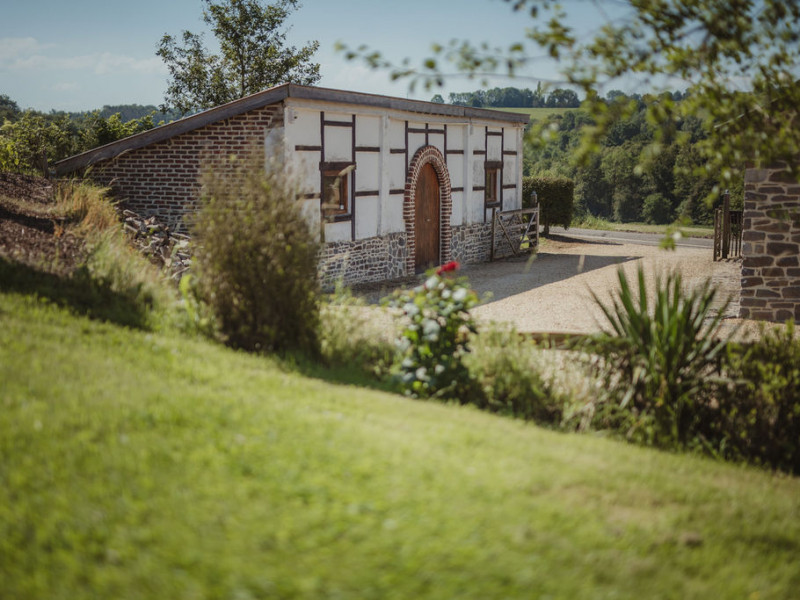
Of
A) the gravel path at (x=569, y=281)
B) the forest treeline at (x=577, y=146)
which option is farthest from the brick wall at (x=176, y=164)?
the forest treeline at (x=577, y=146)

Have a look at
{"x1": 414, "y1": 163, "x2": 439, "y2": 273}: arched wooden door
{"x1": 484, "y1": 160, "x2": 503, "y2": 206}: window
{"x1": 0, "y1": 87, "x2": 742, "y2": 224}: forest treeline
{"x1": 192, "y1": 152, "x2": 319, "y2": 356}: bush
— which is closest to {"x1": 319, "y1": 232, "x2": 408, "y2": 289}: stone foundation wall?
{"x1": 414, "y1": 163, "x2": 439, "y2": 273}: arched wooden door

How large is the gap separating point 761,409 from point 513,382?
1835mm

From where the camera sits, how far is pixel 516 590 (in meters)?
3.01

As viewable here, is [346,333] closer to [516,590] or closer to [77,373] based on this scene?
[77,373]

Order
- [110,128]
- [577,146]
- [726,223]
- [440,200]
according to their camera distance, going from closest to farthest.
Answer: [440,200] < [726,223] < [110,128] < [577,146]

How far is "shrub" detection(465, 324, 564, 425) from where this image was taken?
239 inches

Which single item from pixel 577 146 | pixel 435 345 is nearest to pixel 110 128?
pixel 435 345

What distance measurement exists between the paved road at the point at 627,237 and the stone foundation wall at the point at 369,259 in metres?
11.6

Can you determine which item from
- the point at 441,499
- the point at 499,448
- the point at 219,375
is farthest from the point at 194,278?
the point at 441,499

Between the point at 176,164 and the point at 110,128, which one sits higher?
the point at 110,128

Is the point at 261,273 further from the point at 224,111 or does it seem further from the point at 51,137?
the point at 51,137

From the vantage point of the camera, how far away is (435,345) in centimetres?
623

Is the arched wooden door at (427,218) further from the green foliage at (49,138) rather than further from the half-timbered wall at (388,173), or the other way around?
the green foliage at (49,138)

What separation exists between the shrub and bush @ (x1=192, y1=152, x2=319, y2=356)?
1.50 meters
